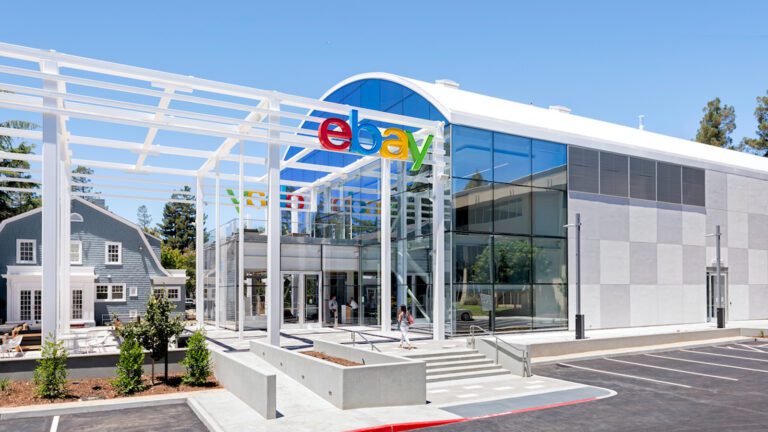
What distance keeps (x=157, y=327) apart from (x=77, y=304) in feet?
79.4

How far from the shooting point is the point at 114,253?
4000cm

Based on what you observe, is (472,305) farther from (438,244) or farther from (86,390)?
(86,390)

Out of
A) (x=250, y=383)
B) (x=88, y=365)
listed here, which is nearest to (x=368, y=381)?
(x=250, y=383)

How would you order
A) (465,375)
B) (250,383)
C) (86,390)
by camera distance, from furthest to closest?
(465,375)
(86,390)
(250,383)

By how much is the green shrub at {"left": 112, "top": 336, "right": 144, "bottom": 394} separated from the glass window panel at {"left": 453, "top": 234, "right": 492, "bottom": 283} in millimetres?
13233

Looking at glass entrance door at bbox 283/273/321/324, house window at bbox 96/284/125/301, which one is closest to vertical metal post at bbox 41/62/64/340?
glass entrance door at bbox 283/273/321/324

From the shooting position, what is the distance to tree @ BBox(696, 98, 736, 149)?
76875 mm

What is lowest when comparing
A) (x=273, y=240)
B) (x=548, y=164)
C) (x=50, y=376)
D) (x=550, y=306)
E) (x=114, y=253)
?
(x=50, y=376)

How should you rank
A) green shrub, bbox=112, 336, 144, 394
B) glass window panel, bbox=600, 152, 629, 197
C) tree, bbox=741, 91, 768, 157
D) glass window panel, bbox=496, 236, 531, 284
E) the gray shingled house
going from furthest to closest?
tree, bbox=741, 91, 768, 157, the gray shingled house, glass window panel, bbox=600, 152, 629, 197, glass window panel, bbox=496, 236, 531, 284, green shrub, bbox=112, 336, 144, 394

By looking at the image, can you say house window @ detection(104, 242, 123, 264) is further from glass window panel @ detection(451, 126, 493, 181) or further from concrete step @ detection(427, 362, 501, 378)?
concrete step @ detection(427, 362, 501, 378)

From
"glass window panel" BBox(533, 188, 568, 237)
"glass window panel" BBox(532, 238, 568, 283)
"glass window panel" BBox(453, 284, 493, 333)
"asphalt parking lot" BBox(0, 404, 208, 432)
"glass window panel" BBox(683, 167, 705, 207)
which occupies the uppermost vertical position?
"glass window panel" BBox(683, 167, 705, 207)

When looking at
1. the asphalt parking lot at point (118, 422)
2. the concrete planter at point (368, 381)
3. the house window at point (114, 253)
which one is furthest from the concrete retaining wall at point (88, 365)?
the house window at point (114, 253)

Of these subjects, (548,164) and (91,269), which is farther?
(91,269)

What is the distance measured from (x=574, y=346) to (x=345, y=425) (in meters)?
12.9
